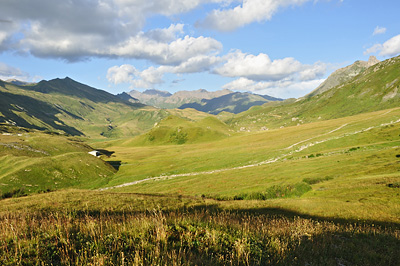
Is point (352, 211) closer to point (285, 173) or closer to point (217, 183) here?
point (285, 173)

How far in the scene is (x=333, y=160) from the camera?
51.6 m

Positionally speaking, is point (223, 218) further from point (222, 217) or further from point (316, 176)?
point (316, 176)

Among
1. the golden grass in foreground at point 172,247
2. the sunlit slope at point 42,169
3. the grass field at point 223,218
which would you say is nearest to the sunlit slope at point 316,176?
the grass field at point 223,218

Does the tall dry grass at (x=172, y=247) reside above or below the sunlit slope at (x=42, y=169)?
above

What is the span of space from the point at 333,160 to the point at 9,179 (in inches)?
3413

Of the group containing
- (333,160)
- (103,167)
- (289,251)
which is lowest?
(103,167)

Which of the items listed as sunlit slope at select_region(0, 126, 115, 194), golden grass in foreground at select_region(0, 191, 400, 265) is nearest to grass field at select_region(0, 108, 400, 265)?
golden grass in foreground at select_region(0, 191, 400, 265)

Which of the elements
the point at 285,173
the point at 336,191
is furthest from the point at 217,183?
the point at 336,191

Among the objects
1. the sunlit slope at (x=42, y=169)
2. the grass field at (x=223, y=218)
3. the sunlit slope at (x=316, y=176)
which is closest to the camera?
the grass field at (x=223, y=218)

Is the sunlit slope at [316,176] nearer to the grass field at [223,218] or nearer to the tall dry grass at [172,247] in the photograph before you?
the grass field at [223,218]

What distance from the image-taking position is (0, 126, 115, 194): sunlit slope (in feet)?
201

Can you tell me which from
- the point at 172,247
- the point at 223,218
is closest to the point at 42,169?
the point at 223,218

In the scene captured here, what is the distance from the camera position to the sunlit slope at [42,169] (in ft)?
201

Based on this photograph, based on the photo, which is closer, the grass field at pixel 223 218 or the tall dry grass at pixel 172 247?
the tall dry grass at pixel 172 247
